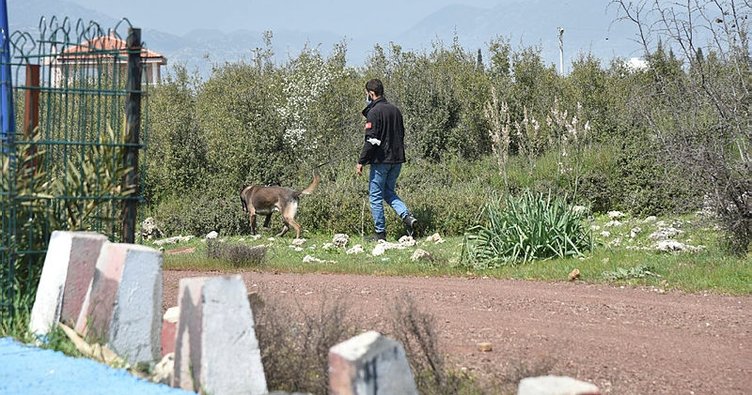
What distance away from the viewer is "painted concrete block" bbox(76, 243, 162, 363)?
6.29 m

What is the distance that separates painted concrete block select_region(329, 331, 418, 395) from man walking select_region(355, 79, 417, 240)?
35.2 ft

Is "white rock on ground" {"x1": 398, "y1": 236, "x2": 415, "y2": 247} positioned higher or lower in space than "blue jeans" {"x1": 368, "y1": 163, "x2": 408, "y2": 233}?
lower

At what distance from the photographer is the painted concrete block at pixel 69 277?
6.77 meters

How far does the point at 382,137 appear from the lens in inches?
618

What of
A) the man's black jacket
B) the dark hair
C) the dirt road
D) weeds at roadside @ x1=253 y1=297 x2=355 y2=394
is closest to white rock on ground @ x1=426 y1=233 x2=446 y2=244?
the man's black jacket

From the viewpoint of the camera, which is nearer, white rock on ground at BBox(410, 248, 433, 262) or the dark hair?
white rock on ground at BBox(410, 248, 433, 262)

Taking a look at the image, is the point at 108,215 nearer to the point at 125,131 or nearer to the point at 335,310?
the point at 125,131

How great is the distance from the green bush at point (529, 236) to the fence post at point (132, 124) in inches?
225

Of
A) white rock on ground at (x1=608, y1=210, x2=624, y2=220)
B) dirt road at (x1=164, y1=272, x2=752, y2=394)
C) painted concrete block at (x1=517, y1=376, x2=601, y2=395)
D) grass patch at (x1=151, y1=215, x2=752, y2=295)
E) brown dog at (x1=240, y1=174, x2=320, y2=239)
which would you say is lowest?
dirt road at (x1=164, y1=272, x2=752, y2=394)

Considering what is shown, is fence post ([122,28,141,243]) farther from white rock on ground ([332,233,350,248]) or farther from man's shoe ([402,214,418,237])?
man's shoe ([402,214,418,237])

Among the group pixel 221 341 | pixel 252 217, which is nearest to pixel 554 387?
pixel 221 341

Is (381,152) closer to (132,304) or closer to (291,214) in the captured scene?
(291,214)

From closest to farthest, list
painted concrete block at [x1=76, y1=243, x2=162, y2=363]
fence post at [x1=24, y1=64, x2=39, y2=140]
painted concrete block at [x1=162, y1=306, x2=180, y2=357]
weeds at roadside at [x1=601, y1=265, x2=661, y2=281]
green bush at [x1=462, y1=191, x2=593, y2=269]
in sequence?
painted concrete block at [x1=76, y1=243, x2=162, y2=363], painted concrete block at [x1=162, y1=306, x2=180, y2=357], fence post at [x1=24, y1=64, x2=39, y2=140], weeds at roadside at [x1=601, y1=265, x2=661, y2=281], green bush at [x1=462, y1=191, x2=593, y2=269]

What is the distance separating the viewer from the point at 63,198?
7.71 m
